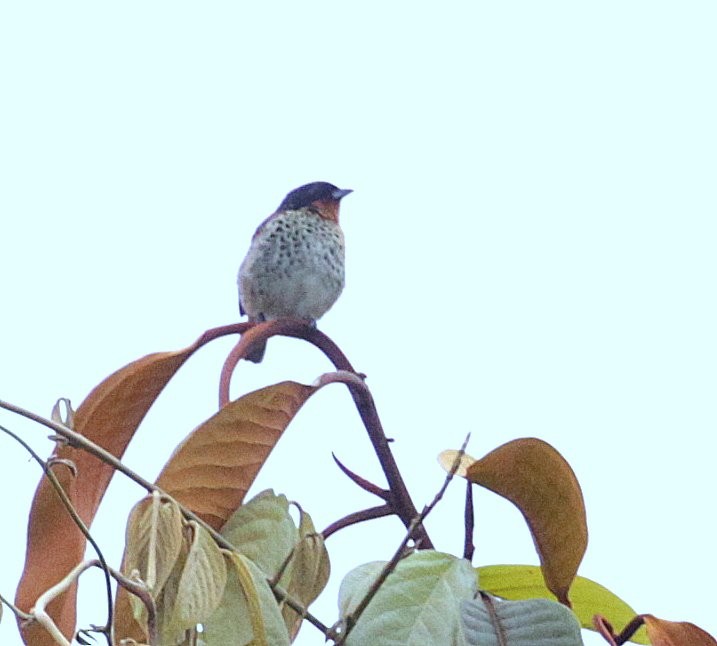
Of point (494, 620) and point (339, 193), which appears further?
point (339, 193)

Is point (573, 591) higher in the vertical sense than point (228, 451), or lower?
lower

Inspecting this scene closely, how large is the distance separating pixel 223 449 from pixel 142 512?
0.84 feet

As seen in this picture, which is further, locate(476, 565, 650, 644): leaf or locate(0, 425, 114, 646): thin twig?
locate(476, 565, 650, 644): leaf

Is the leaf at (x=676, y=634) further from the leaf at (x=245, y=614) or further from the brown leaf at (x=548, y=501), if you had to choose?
the leaf at (x=245, y=614)

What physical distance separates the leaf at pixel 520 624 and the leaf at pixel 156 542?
32 cm

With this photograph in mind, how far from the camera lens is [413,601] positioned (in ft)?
4.09

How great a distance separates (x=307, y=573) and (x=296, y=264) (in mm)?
2942

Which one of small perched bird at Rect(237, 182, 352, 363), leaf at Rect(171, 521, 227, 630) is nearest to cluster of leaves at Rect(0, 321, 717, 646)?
leaf at Rect(171, 521, 227, 630)

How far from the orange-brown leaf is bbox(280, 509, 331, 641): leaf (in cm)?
20

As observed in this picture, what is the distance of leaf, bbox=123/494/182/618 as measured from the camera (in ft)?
3.53

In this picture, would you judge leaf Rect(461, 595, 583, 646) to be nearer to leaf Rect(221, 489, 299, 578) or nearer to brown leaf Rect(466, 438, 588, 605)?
brown leaf Rect(466, 438, 588, 605)

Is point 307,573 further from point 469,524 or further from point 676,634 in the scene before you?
point 676,634

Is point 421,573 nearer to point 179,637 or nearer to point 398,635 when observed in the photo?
point 398,635

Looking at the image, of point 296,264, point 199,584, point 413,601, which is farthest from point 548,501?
point 296,264
